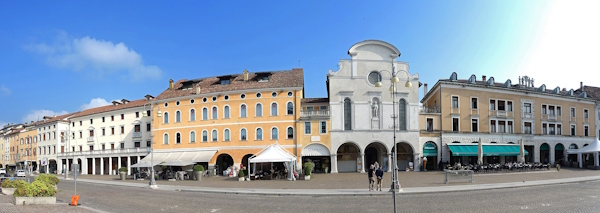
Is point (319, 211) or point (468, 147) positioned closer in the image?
point (319, 211)

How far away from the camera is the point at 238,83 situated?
45.1 metres

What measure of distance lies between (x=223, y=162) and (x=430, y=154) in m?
23.8

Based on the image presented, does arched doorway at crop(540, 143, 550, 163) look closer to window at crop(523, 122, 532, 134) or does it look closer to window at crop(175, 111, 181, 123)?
window at crop(523, 122, 532, 134)

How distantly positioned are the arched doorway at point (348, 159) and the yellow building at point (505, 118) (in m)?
7.52

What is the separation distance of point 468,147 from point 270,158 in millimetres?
23959

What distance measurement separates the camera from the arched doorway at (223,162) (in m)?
45.3

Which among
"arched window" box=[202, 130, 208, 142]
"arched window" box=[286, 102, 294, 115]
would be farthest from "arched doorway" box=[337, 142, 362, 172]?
"arched window" box=[202, 130, 208, 142]

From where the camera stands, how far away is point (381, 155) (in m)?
43.1

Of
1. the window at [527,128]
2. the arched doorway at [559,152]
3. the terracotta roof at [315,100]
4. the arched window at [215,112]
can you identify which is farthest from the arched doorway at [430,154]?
the arched window at [215,112]

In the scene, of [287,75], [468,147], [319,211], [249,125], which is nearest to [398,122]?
[468,147]

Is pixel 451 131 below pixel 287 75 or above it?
below

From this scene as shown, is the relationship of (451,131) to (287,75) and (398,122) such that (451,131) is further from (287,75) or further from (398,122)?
(287,75)

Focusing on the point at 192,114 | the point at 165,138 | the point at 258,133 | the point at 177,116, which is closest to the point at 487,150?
the point at 258,133

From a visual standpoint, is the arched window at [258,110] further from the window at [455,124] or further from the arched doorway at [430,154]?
the window at [455,124]
